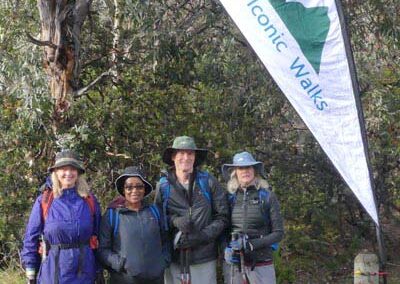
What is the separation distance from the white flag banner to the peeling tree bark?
352 centimetres

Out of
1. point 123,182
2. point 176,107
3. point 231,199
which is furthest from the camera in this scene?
point 176,107

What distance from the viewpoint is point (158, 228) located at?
601 centimetres

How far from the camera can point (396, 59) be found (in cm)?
1056

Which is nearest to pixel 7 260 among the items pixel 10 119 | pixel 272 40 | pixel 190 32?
pixel 10 119

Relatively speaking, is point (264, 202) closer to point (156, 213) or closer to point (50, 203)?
point (156, 213)

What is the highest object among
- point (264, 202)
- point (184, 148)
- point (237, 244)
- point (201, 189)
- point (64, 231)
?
point (184, 148)

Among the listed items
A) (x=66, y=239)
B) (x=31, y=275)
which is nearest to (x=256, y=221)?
(x=66, y=239)

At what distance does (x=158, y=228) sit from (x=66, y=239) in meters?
0.74

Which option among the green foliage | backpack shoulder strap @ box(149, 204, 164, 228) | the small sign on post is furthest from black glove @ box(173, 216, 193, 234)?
the green foliage

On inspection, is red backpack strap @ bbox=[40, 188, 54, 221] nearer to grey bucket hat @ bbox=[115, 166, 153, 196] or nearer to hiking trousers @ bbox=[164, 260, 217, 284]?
grey bucket hat @ bbox=[115, 166, 153, 196]

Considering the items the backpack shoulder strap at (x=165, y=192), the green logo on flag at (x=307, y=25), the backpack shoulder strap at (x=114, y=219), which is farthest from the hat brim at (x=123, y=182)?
the green logo on flag at (x=307, y=25)

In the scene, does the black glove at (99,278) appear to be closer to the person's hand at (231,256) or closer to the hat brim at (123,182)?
the hat brim at (123,182)

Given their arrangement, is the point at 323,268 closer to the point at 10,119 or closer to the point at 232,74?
the point at 232,74

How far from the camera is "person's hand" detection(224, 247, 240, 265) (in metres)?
6.18
